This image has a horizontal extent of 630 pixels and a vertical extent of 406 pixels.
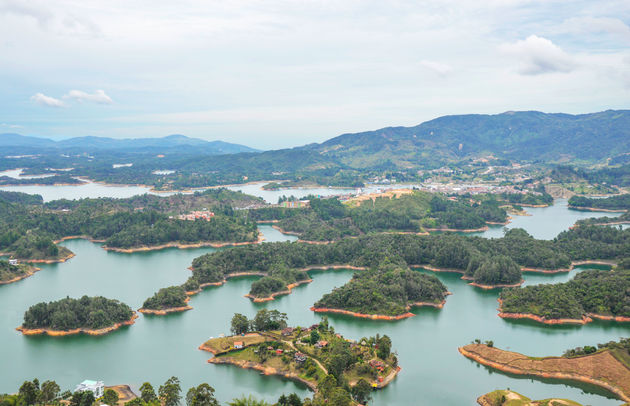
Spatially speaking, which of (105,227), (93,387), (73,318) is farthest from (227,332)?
(105,227)

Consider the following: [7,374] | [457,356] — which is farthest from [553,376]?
[7,374]

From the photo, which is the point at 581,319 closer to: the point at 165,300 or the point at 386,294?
the point at 386,294

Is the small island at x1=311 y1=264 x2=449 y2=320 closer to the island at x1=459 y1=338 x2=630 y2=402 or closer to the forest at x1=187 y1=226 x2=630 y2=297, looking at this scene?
the forest at x1=187 y1=226 x2=630 y2=297

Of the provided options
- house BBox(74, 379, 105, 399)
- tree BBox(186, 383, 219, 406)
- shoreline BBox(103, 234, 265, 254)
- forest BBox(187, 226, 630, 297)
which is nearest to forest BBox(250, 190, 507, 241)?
shoreline BBox(103, 234, 265, 254)

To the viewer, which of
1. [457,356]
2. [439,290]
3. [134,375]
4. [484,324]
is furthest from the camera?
[439,290]

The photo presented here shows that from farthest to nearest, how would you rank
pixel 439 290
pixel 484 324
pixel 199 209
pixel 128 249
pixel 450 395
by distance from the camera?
1. pixel 199 209
2. pixel 128 249
3. pixel 439 290
4. pixel 484 324
5. pixel 450 395

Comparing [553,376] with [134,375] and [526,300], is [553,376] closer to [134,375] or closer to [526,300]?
[526,300]
